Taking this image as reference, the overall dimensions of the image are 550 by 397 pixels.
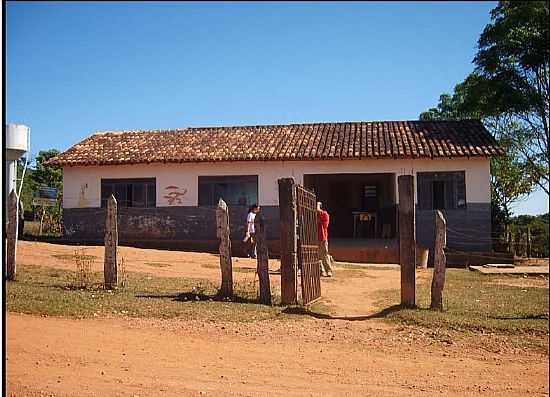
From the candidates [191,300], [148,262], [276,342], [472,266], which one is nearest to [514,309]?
[276,342]

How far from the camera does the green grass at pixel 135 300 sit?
8.68m

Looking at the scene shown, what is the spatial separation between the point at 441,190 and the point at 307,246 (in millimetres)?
9760

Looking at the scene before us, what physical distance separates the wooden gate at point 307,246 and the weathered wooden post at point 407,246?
1.49 metres

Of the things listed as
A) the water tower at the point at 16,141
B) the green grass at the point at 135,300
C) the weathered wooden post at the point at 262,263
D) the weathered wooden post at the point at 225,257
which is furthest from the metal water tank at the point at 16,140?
the weathered wooden post at the point at 262,263

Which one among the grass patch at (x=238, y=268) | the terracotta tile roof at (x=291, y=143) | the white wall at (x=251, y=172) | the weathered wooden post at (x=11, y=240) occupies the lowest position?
the grass patch at (x=238, y=268)

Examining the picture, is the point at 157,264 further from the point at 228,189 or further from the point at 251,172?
the point at 251,172

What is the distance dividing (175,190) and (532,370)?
14654 mm

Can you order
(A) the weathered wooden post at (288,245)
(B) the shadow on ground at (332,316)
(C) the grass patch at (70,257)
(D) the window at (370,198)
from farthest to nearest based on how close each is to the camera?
(D) the window at (370,198), (C) the grass patch at (70,257), (A) the weathered wooden post at (288,245), (B) the shadow on ground at (332,316)

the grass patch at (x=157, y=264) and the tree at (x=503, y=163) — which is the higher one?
the tree at (x=503, y=163)

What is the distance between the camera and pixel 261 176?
19578 mm

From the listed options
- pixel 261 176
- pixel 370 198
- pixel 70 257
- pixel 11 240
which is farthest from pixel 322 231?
pixel 370 198

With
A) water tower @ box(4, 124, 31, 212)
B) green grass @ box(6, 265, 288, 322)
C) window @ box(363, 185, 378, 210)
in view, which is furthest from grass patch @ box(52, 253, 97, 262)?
window @ box(363, 185, 378, 210)

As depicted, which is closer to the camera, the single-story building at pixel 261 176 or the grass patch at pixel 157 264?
the grass patch at pixel 157 264

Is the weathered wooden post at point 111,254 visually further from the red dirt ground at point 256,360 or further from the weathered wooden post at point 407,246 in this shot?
the weathered wooden post at point 407,246
